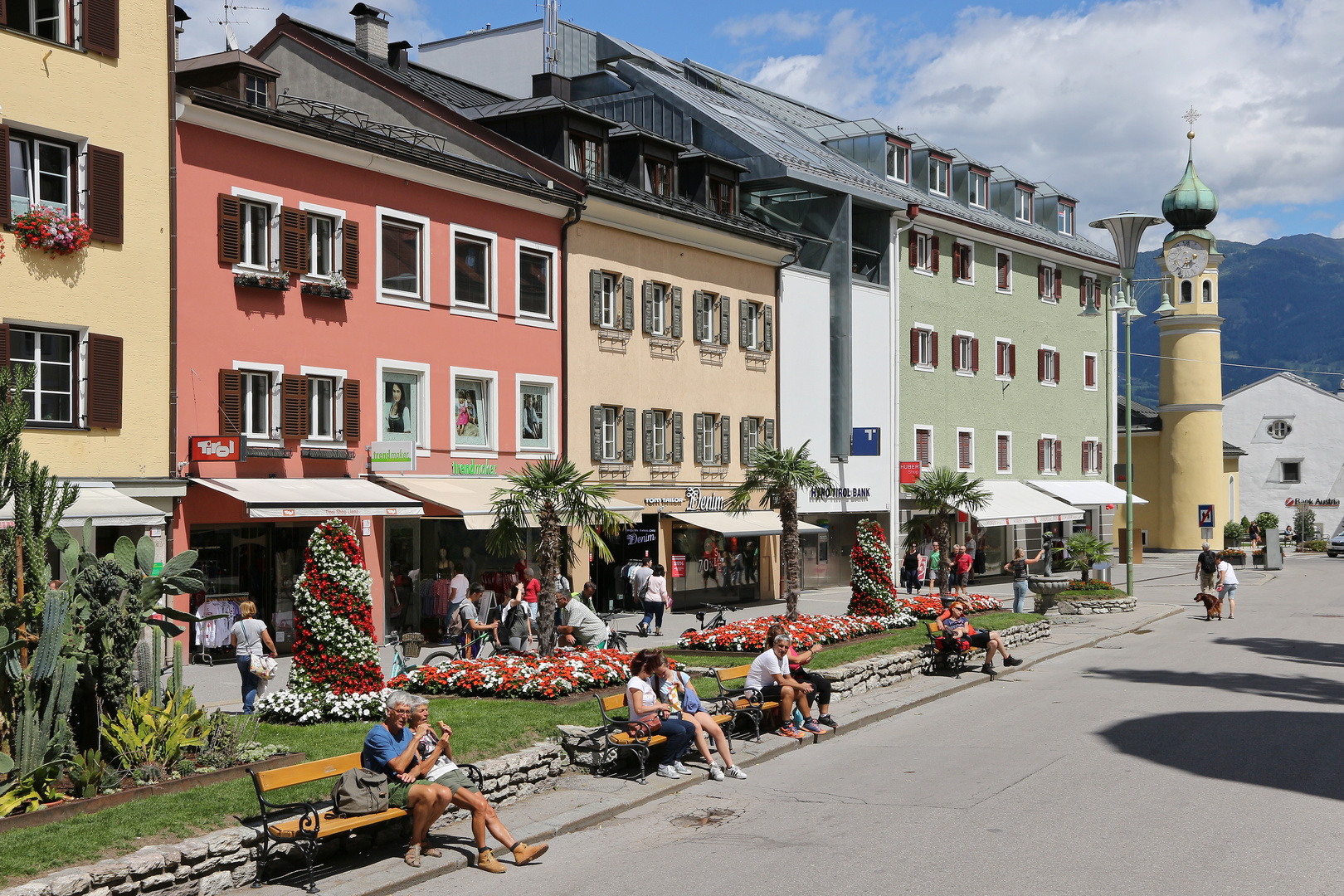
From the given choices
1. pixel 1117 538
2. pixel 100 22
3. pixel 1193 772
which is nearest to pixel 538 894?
pixel 1193 772

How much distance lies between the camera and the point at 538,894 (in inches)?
371

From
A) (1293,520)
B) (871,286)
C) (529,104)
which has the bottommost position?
(1293,520)

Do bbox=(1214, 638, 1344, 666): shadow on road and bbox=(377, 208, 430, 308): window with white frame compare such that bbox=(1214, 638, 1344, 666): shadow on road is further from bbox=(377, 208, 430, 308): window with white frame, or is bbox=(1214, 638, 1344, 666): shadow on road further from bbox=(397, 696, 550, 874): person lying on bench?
bbox=(377, 208, 430, 308): window with white frame

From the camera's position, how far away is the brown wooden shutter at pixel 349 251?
25.9 meters

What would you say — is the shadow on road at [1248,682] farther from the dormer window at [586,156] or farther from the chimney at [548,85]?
the chimney at [548,85]

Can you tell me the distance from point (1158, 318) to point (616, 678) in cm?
5190

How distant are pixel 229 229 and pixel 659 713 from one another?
14164 millimetres

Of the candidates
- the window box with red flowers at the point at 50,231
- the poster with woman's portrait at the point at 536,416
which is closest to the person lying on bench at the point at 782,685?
the window box with red flowers at the point at 50,231

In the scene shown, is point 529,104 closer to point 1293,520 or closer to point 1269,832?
point 1269,832

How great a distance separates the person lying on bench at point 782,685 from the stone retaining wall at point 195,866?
560 centimetres

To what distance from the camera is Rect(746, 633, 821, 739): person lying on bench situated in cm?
1602

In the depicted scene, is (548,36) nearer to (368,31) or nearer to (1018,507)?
(368,31)

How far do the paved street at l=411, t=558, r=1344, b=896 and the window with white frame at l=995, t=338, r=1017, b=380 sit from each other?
31501 mm

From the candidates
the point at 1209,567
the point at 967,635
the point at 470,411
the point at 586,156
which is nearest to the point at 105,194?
the point at 470,411
